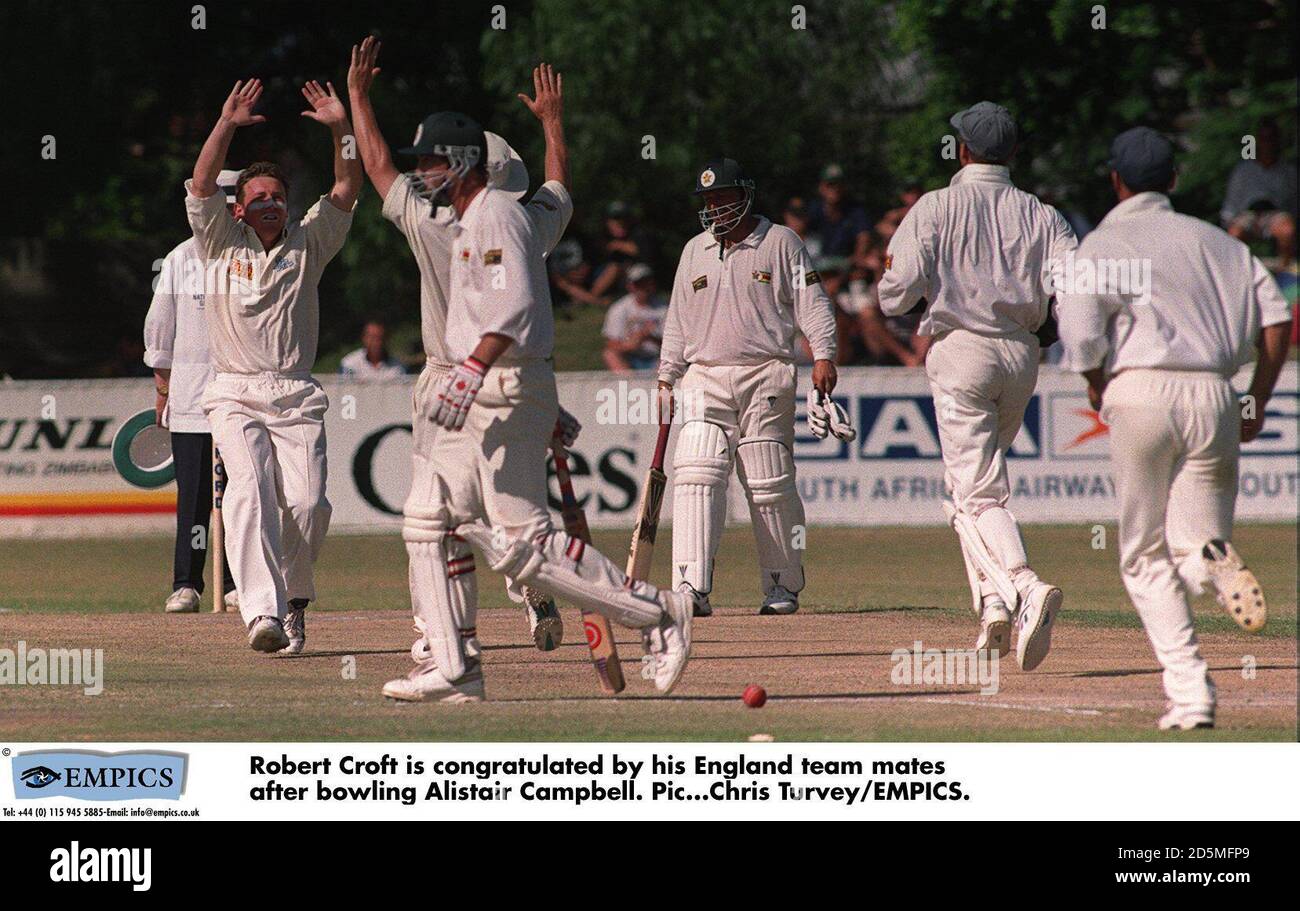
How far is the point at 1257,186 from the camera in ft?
76.8

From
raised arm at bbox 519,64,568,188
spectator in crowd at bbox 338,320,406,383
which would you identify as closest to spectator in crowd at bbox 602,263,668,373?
spectator in crowd at bbox 338,320,406,383

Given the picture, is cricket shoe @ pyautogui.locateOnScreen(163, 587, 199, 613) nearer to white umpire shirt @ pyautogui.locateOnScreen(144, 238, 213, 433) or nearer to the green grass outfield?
the green grass outfield

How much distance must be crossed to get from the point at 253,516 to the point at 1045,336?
3.80m

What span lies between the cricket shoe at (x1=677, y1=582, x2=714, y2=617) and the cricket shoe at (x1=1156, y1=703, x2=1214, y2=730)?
3.77m

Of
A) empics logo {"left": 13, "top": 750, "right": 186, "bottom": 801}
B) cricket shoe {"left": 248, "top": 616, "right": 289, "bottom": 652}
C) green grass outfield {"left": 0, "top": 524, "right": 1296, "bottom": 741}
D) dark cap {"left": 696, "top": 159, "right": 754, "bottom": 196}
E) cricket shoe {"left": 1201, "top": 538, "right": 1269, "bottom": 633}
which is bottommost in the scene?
empics logo {"left": 13, "top": 750, "right": 186, "bottom": 801}

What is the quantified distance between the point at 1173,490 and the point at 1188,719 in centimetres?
84

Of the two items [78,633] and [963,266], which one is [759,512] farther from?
[78,633]

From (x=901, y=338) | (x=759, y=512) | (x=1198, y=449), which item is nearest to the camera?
(x=1198, y=449)

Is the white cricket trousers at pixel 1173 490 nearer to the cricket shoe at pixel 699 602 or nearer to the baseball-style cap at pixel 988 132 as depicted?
the baseball-style cap at pixel 988 132

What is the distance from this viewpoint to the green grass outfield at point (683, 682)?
328 inches

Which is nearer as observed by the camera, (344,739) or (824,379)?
(344,739)

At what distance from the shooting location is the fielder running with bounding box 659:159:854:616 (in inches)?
460

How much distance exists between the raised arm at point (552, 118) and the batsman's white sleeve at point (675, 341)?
2602 mm

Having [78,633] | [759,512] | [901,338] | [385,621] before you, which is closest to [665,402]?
[759,512]
